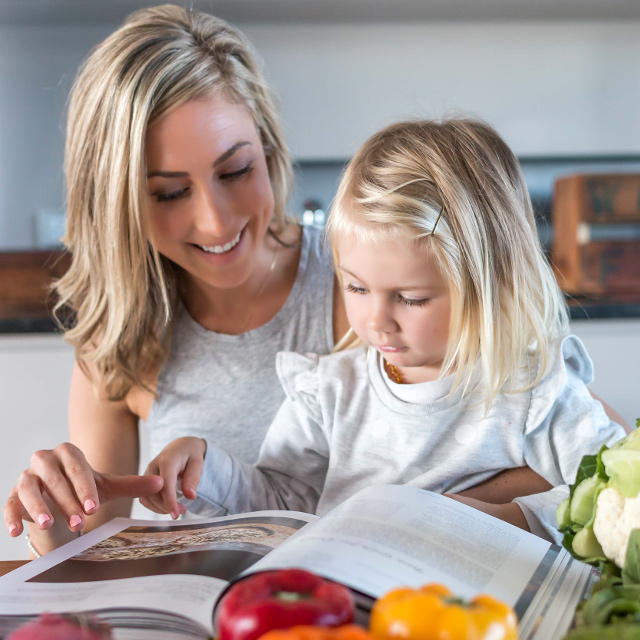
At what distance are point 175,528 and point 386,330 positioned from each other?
0.33m

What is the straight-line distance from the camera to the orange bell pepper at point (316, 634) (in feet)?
1.13

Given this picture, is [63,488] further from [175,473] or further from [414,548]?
[414,548]

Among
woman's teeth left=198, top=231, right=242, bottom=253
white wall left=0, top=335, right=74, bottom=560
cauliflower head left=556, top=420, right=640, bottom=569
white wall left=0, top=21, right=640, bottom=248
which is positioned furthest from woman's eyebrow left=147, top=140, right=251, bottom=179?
white wall left=0, top=21, right=640, bottom=248

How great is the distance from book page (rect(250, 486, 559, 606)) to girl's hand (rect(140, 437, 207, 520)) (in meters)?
0.24

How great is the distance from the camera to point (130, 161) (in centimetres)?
96

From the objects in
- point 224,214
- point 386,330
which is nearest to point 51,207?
point 224,214

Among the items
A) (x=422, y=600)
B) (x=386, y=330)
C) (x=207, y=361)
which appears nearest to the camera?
(x=422, y=600)

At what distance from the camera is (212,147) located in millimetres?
971

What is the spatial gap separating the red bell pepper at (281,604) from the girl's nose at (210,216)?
2.05 feet

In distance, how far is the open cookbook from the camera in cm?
49

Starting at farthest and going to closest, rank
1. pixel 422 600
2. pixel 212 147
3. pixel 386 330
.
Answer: pixel 212 147 → pixel 386 330 → pixel 422 600

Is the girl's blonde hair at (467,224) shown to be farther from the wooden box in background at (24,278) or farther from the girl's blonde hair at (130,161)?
the wooden box in background at (24,278)

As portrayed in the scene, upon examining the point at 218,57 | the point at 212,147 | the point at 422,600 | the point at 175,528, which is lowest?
the point at 175,528

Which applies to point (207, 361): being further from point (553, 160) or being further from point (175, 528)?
point (553, 160)
